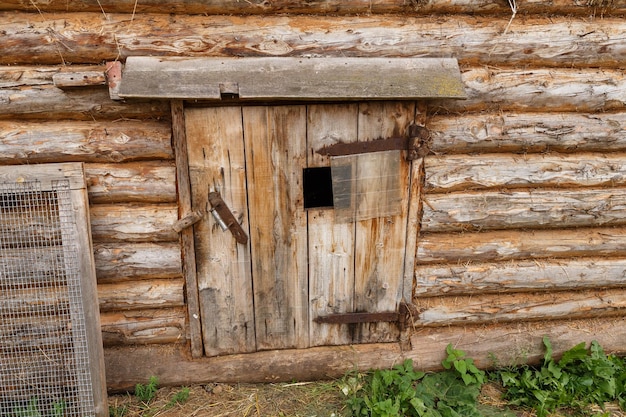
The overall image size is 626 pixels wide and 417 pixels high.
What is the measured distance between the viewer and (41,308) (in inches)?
128

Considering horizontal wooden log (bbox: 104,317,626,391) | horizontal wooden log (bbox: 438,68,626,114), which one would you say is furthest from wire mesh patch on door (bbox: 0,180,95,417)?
horizontal wooden log (bbox: 438,68,626,114)

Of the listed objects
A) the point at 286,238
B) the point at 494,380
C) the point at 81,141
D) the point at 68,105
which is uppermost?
the point at 68,105

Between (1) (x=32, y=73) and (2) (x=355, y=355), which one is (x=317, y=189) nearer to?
(2) (x=355, y=355)

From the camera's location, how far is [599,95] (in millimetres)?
3291

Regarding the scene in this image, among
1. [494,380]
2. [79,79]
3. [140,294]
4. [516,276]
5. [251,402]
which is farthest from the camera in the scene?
[494,380]

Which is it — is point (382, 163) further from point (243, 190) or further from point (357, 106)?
point (243, 190)

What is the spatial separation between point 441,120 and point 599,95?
1109 millimetres

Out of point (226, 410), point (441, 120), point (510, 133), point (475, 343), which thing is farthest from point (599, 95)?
point (226, 410)

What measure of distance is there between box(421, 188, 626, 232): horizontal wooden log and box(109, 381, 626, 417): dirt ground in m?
1.36

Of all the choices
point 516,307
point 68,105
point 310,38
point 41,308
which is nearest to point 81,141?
point 68,105

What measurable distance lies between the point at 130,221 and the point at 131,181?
27 cm

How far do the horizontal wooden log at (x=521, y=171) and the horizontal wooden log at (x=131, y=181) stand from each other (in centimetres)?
175

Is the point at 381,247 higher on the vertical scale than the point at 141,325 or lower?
higher

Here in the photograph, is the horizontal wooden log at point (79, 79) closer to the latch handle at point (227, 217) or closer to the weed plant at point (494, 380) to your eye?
the latch handle at point (227, 217)
